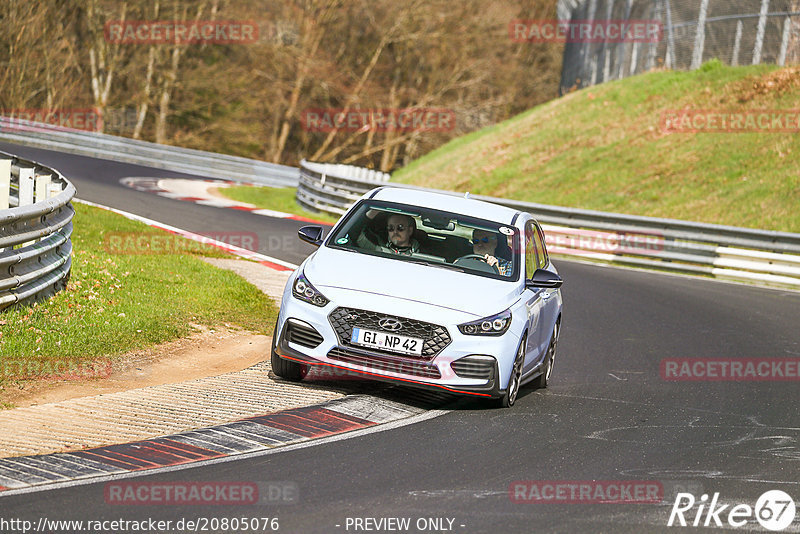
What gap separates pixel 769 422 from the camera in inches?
358

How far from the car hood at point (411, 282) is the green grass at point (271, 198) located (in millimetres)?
17026

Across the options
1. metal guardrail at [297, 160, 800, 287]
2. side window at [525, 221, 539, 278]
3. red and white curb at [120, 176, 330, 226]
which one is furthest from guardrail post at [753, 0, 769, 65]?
side window at [525, 221, 539, 278]

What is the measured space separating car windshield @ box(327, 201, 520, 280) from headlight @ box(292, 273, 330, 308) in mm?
724

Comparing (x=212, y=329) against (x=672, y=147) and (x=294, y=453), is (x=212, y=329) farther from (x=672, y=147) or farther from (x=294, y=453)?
(x=672, y=147)

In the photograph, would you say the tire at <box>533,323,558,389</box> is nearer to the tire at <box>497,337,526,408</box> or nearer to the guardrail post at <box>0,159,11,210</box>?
the tire at <box>497,337,526,408</box>

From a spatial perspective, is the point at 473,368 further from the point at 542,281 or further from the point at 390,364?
the point at 542,281

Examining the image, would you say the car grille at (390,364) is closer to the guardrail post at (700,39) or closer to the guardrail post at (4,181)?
the guardrail post at (4,181)

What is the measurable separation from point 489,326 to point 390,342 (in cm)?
80

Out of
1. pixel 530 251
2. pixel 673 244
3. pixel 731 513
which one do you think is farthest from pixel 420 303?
pixel 673 244

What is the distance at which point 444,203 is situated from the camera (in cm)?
992

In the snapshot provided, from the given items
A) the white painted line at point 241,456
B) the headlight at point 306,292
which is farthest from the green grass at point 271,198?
the white painted line at point 241,456

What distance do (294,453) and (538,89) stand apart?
2444 inches

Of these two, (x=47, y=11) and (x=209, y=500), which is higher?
(x=47, y=11)

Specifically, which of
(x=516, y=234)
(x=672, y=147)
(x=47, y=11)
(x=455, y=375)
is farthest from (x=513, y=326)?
(x=47, y=11)
